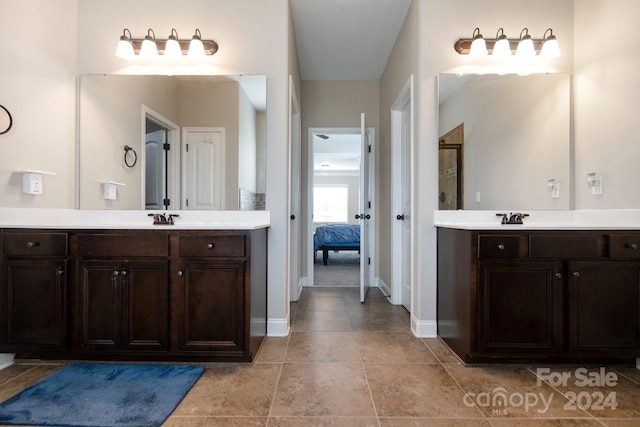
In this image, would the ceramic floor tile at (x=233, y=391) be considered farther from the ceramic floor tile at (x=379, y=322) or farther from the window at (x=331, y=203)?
the window at (x=331, y=203)

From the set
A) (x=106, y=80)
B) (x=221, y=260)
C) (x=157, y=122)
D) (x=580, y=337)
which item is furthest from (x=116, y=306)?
(x=580, y=337)

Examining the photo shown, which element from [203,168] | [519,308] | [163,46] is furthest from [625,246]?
[163,46]

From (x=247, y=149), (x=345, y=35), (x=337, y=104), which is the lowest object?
(x=247, y=149)

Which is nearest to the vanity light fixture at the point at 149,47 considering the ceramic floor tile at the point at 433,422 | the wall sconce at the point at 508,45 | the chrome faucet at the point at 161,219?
the chrome faucet at the point at 161,219

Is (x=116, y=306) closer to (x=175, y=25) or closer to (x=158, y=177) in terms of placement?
(x=158, y=177)

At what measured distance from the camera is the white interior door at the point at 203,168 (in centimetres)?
244

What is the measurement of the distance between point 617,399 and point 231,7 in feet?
11.2

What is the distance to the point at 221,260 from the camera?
1900 mm

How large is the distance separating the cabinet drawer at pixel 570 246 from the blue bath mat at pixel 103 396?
2125 mm

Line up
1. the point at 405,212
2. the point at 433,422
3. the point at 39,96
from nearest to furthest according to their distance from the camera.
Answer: the point at 433,422, the point at 39,96, the point at 405,212

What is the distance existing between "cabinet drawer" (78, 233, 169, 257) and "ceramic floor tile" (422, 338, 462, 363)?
183 cm

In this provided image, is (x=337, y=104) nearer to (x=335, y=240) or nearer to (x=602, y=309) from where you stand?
(x=335, y=240)

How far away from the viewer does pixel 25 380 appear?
1.74 metres

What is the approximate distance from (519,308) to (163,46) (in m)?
3.01
